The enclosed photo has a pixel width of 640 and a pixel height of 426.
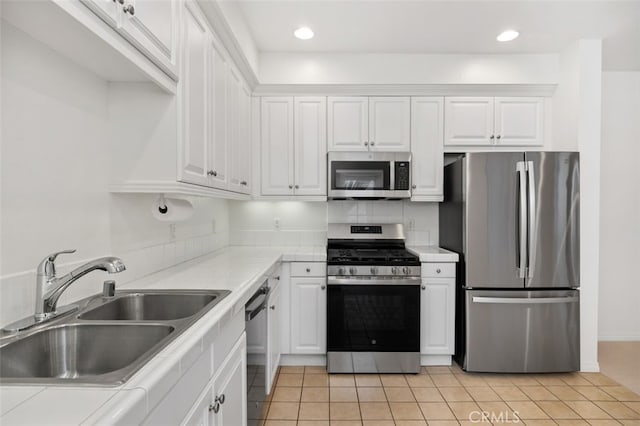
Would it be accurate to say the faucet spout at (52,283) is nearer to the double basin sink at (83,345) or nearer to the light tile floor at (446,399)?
the double basin sink at (83,345)

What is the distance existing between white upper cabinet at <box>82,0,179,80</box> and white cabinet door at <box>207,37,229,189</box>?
433 millimetres

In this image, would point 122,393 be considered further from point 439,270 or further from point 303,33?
point 303,33

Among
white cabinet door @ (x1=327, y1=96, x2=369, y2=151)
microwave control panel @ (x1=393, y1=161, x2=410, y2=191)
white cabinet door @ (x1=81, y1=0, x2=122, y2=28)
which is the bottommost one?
microwave control panel @ (x1=393, y1=161, x2=410, y2=191)

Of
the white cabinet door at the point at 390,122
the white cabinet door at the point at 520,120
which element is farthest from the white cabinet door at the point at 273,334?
the white cabinet door at the point at 520,120

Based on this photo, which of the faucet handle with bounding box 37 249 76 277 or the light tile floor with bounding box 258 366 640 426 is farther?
the light tile floor with bounding box 258 366 640 426

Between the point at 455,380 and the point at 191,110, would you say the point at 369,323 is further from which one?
the point at 191,110

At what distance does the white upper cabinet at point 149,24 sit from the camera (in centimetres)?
103

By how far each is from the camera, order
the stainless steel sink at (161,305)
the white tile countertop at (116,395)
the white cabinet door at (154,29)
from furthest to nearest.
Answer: the stainless steel sink at (161,305)
the white cabinet door at (154,29)
the white tile countertop at (116,395)

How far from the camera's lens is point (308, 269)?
8.99ft

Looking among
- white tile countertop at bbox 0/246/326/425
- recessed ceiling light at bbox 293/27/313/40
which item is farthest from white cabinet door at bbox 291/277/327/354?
recessed ceiling light at bbox 293/27/313/40

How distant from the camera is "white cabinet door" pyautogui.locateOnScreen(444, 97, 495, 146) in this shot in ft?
9.95

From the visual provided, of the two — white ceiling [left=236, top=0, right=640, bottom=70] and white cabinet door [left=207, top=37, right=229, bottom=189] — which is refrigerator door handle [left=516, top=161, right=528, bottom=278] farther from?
white cabinet door [left=207, top=37, right=229, bottom=189]

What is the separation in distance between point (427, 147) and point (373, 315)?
1.57m

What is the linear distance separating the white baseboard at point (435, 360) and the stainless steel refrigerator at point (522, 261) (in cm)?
22
